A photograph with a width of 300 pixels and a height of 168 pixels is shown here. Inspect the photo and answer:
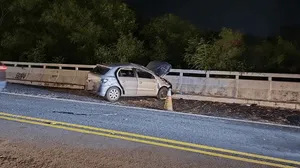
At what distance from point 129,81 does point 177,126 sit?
568cm

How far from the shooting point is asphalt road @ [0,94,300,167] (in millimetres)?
7363

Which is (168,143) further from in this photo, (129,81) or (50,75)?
(50,75)

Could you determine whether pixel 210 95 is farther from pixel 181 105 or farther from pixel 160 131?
pixel 160 131

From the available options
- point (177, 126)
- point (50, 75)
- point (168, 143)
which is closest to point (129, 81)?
point (177, 126)

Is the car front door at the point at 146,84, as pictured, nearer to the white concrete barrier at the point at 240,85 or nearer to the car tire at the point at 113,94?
the car tire at the point at 113,94

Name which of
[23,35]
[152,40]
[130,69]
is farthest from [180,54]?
[23,35]

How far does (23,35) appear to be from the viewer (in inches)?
1228

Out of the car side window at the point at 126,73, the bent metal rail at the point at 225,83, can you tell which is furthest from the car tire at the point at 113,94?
the bent metal rail at the point at 225,83

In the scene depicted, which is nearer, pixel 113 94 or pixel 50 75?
pixel 113 94

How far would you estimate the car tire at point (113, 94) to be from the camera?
1381 centimetres

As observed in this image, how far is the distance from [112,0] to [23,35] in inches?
340

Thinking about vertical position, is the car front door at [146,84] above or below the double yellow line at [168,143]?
above

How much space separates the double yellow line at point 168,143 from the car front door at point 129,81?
Result: 551 centimetres

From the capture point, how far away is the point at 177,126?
892 centimetres
